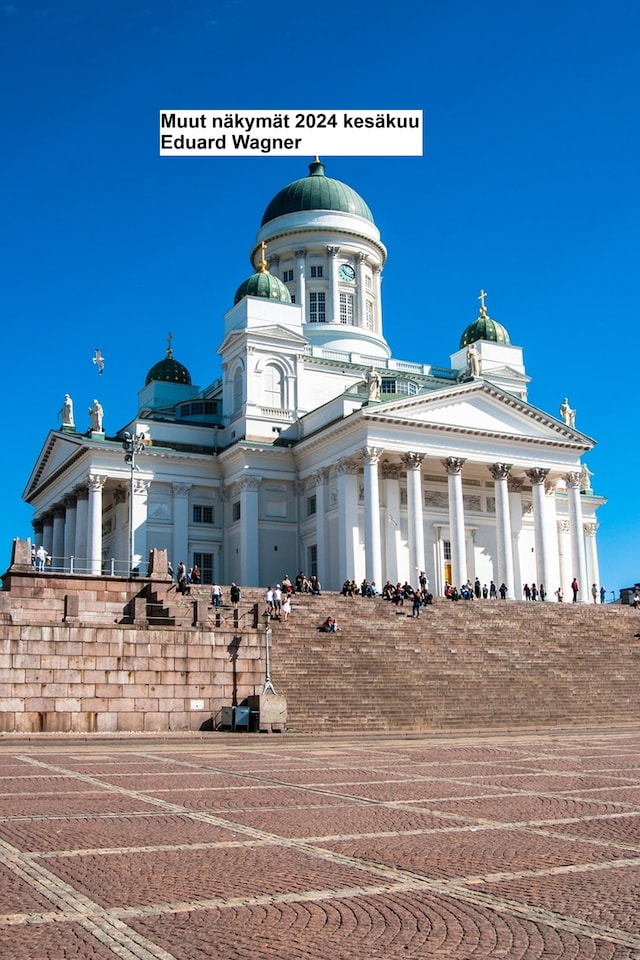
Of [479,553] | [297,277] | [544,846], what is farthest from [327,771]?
[297,277]

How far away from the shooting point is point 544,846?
412 inches

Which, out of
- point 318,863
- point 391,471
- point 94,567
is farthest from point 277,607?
point 318,863

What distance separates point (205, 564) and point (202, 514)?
298 centimetres

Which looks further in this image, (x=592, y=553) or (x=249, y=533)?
(x=592, y=553)

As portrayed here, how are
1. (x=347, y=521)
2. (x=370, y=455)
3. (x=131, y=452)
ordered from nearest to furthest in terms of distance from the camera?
(x=131, y=452), (x=370, y=455), (x=347, y=521)

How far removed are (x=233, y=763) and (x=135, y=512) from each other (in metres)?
40.2

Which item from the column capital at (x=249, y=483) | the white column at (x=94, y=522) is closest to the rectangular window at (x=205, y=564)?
the column capital at (x=249, y=483)

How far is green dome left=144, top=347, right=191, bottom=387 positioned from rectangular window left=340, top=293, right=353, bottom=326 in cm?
1190

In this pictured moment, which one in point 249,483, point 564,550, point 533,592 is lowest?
point 533,592

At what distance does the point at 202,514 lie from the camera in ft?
203

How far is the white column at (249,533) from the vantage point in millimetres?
58000

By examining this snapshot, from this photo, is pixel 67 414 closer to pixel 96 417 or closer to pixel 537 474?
pixel 96 417

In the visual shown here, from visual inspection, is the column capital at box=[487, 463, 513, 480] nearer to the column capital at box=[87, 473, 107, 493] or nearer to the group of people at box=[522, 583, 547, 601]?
the group of people at box=[522, 583, 547, 601]

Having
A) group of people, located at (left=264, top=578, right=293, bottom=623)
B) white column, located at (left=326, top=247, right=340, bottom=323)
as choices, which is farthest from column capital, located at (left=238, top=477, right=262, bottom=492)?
group of people, located at (left=264, top=578, right=293, bottom=623)
